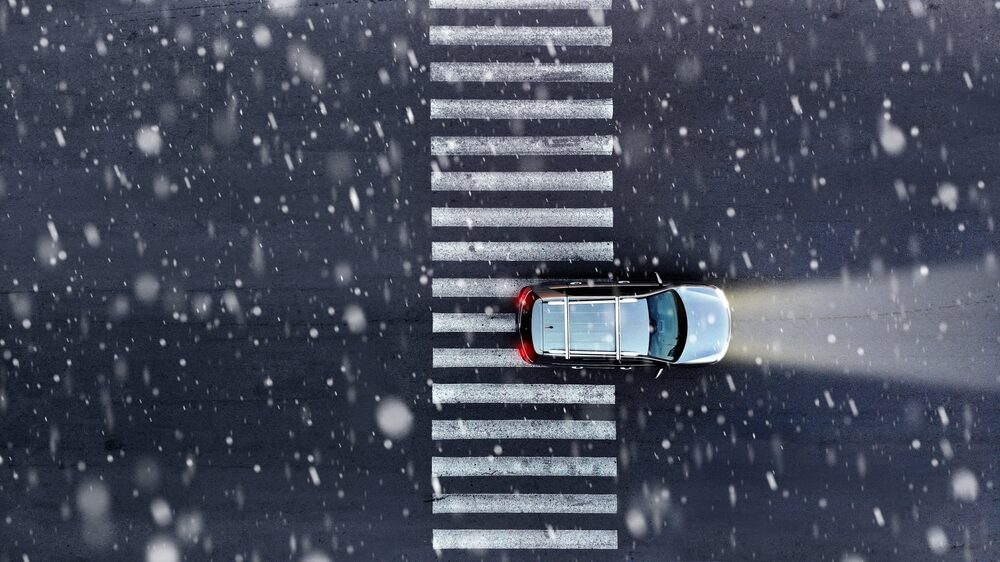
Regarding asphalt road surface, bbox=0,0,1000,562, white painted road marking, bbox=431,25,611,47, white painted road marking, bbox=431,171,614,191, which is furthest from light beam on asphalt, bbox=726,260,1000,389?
white painted road marking, bbox=431,25,611,47

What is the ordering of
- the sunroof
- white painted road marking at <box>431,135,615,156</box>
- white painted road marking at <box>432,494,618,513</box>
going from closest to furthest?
the sunroof
white painted road marking at <box>432,494,618,513</box>
white painted road marking at <box>431,135,615,156</box>

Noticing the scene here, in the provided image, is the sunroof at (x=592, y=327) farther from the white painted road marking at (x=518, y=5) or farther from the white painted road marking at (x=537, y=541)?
the white painted road marking at (x=518, y=5)

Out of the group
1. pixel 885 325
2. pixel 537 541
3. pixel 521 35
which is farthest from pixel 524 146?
pixel 885 325

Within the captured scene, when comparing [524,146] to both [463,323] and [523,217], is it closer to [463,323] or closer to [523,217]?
[523,217]

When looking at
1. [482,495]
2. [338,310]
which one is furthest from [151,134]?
[482,495]

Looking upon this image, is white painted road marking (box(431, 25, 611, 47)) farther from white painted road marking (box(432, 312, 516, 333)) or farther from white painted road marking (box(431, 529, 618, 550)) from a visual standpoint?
white painted road marking (box(431, 529, 618, 550))
